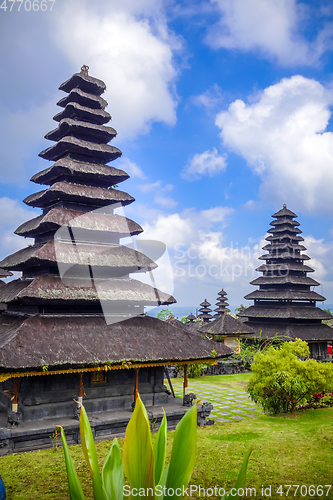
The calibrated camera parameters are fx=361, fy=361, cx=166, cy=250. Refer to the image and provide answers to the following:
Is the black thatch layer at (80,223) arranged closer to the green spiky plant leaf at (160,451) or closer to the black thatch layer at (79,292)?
the black thatch layer at (79,292)

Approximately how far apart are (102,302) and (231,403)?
31.2 ft

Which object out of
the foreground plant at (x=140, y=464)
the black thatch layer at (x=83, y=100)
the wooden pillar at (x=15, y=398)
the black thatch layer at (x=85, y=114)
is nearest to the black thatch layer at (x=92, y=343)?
the wooden pillar at (x=15, y=398)

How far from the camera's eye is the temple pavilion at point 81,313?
40.0ft

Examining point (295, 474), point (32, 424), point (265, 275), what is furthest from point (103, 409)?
point (265, 275)

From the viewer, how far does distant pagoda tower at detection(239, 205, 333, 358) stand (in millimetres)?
31547

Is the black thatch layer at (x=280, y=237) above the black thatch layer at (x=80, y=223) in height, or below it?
above

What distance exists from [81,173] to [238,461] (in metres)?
13.0

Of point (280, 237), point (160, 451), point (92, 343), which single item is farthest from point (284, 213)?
point (160, 451)

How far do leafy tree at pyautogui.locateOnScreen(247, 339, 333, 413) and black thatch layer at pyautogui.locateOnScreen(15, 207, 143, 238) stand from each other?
8.39 m

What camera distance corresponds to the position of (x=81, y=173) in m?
16.8

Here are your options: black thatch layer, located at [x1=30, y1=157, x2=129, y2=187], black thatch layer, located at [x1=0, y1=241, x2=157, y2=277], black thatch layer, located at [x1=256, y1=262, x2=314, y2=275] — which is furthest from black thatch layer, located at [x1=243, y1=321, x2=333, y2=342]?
black thatch layer, located at [x1=30, y1=157, x2=129, y2=187]

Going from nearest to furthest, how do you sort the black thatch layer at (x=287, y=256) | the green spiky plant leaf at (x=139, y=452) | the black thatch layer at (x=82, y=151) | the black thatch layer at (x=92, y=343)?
the green spiky plant leaf at (x=139, y=452)
the black thatch layer at (x=92, y=343)
the black thatch layer at (x=82, y=151)
the black thatch layer at (x=287, y=256)

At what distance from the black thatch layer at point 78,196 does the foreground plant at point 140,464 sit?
1354 centimetres

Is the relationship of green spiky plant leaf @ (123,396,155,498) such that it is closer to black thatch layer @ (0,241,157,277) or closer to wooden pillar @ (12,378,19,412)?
wooden pillar @ (12,378,19,412)
